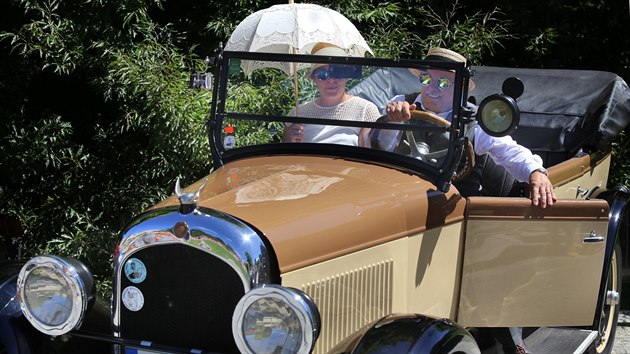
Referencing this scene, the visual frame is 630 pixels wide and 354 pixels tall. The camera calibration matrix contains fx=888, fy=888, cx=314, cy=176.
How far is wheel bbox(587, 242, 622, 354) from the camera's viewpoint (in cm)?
500

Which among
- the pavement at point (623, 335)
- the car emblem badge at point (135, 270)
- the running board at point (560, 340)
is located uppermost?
the car emblem badge at point (135, 270)

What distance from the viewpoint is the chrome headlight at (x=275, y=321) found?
291 cm

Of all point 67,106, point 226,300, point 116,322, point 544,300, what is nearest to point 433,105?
Result: point 544,300

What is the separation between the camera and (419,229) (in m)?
3.71

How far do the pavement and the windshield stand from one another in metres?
2.53

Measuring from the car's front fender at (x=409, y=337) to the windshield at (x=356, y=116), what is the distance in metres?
0.80

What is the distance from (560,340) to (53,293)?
8.55 ft

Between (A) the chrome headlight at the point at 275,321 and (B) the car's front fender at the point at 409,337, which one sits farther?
(B) the car's front fender at the point at 409,337

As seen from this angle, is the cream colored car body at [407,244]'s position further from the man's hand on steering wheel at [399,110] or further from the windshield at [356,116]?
the man's hand on steering wheel at [399,110]

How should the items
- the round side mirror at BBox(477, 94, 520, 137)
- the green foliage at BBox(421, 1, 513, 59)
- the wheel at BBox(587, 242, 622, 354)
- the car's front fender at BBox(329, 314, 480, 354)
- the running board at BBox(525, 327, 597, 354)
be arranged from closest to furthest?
the car's front fender at BBox(329, 314, 480, 354) < the round side mirror at BBox(477, 94, 520, 137) < the running board at BBox(525, 327, 597, 354) < the wheel at BBox(587, 242, 622, 354) < the green foliage at BBox(421, 1, 513, 59)

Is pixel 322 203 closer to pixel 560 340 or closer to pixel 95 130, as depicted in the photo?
pixel 560 340

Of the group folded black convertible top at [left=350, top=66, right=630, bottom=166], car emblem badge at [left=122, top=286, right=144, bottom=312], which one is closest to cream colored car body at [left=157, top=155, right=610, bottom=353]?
car emblem badge at [left=122, top=286, right=144, bottom=312]

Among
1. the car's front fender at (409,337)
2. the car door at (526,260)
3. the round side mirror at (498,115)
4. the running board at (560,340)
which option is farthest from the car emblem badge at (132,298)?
the running board at (560,340)

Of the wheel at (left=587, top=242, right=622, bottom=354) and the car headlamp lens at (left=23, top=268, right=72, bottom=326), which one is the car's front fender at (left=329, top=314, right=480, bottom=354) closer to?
the car headlamp lens at (left=23, top=268, right=72, bottom=326)
